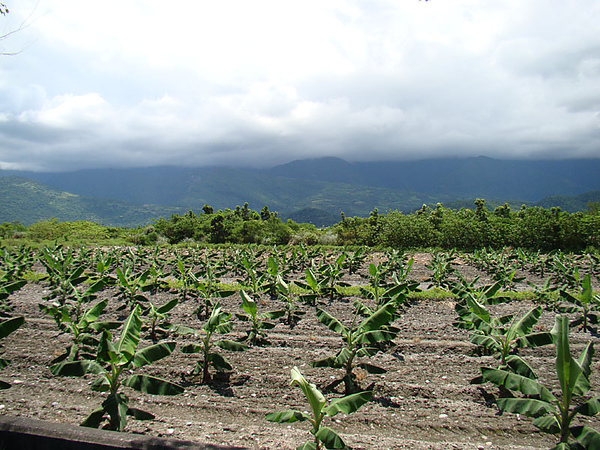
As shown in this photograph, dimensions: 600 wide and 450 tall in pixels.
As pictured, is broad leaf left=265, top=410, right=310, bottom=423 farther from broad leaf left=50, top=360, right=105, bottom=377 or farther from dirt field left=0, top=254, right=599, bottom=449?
broad leaf left=50, top=360, right=105, bottom=377

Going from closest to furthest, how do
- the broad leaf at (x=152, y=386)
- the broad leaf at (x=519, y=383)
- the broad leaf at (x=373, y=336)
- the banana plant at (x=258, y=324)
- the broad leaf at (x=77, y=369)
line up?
the broad leaf at (x=519, y=383)
the broad leaf at (x=152, y=386)
the broad leaf at (x=77, y=369)
the broad leaf at (x=373, y=336)
the banana plant at (x=258, y=324)

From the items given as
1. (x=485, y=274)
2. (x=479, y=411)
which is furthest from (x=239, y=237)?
(x=479, y=411)

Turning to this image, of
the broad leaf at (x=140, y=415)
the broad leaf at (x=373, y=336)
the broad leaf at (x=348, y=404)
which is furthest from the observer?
the broad leaf at (x=373, y=336)

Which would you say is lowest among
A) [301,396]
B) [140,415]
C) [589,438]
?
[301,396]

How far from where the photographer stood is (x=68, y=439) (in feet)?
8.71

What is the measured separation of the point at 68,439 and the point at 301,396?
7.24 feet

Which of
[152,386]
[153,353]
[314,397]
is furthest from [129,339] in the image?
[314,397]

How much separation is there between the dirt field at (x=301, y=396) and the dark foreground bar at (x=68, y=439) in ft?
2.02

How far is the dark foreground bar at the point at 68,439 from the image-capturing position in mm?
2557

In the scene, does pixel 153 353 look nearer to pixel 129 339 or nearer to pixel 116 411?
pixel 129 339

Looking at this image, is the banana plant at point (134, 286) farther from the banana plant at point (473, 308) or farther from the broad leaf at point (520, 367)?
the broad leaf at point (520, 367)

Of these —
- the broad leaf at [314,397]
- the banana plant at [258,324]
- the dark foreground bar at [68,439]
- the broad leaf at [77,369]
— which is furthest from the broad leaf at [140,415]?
the banana plant at [258,324]

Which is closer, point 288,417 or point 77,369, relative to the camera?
point 288,417

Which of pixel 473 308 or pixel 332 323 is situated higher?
pixel 473 308
